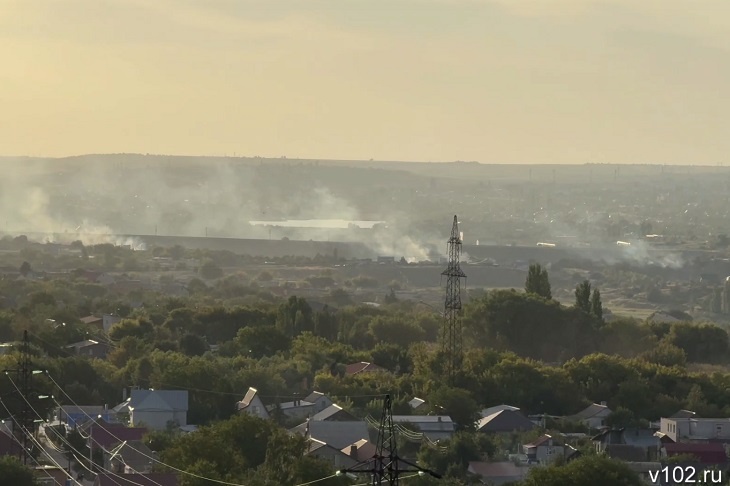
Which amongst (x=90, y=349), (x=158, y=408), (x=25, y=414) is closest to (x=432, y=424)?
(x=158, y=408)

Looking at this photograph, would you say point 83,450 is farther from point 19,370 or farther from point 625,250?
point 625,250

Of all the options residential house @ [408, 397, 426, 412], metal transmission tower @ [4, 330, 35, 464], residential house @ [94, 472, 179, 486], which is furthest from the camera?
residential house @ [408, 397, 426, 412]

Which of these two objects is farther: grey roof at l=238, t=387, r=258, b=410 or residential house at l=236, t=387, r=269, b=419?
grey roof at l=238, t=387, r=258, b=410

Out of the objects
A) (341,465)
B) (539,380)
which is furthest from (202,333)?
(341,465)

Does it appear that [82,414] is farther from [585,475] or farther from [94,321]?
[94,321]

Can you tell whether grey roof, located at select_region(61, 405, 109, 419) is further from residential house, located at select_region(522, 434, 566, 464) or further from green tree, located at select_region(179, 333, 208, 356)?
green tree, located at select_region(179, 333, 208, 356)

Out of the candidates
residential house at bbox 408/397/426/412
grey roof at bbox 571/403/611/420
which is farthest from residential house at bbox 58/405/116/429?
grey roof at bbox 571/403/611/420

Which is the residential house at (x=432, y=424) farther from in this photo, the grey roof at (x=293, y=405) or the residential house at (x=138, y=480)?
the residential house at (x=138, y=480)
